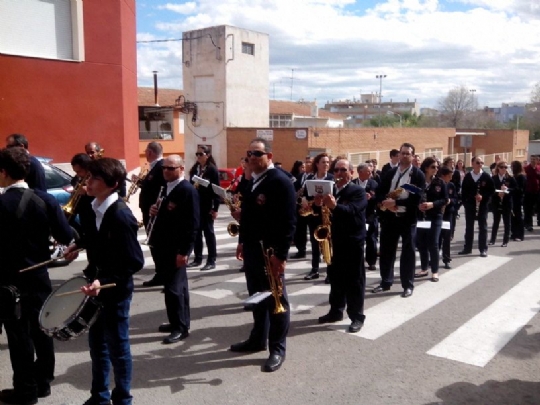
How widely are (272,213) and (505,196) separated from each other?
821 cm

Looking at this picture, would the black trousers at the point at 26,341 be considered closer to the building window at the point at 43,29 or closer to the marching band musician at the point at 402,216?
the marching band musician at the point at 402,216

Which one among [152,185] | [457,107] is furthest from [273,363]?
[457,107]

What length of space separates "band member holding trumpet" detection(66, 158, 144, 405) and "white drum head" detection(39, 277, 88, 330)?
0.11 metres

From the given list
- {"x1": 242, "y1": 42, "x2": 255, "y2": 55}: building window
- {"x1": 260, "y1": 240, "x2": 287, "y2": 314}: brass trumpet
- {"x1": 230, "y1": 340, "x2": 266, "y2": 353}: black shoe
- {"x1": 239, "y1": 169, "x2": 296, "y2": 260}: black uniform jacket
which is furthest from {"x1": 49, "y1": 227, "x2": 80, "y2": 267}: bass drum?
{"x1": 242, "y1": 42, "x2": 255, "y2": 55}: building window

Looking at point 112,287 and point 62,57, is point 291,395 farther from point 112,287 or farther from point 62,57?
point 62,57

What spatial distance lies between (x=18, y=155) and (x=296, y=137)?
25320 mm

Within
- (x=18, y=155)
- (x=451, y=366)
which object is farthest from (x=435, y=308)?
(x=18, y=155)

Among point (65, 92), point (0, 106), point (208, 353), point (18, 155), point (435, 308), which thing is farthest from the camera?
point (65, 92)

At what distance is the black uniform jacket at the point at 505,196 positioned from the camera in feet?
36.1

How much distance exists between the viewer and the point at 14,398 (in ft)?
13.9

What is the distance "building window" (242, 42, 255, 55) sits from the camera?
3653cm

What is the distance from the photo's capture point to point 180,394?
14.8ft

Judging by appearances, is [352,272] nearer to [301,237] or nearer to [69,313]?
[69,313]

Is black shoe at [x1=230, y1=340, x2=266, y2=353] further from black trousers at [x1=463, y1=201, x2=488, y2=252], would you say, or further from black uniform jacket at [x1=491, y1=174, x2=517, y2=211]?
black uniform jacket at [x1=491, y1=174, x2=517, y2=211]
